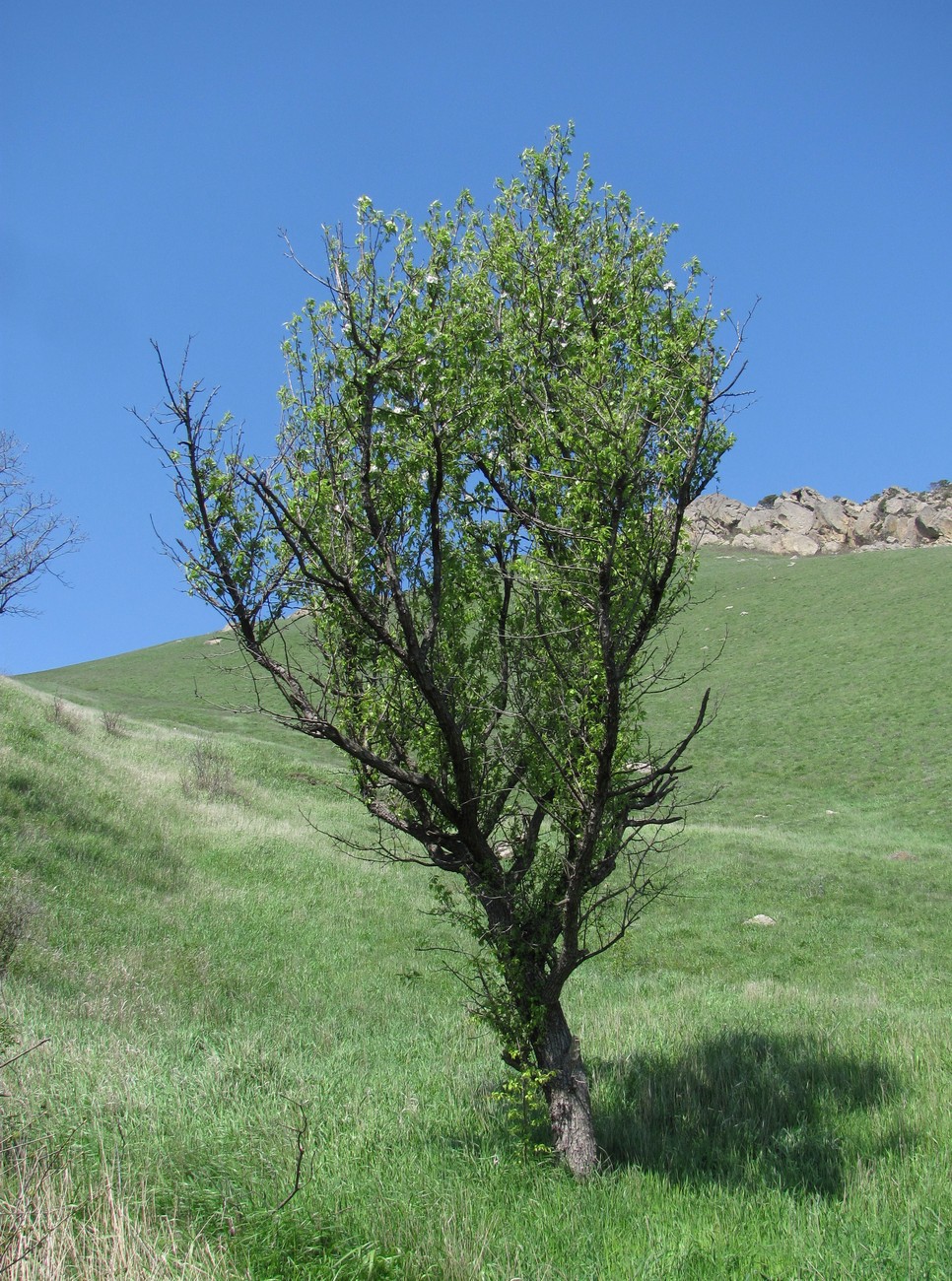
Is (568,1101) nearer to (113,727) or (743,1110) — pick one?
(743,1110)

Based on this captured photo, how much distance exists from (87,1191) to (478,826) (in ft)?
11.9

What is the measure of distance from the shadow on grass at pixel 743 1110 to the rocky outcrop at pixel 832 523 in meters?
94.7

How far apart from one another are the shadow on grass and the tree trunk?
48 centimetres

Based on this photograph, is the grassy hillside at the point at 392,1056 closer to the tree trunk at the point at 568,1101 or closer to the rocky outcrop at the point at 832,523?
the tree trunk at the point at 568,1101

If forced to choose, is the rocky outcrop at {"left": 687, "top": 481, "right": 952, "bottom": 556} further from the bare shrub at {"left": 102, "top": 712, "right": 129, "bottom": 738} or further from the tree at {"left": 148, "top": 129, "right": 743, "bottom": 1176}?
the tree at {"left": 148, "top": 129, "right": 743, "bottom": 1176}

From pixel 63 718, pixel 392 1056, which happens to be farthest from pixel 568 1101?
pixel 63 718

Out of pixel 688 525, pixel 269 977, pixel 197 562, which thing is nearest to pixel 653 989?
pixel 269 977

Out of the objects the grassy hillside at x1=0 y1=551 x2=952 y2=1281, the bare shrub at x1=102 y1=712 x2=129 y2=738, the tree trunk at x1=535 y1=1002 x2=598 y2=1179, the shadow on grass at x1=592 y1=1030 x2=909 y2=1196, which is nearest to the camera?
the grassy hillside at x1=0 y1=551 x2=952 y2=1281

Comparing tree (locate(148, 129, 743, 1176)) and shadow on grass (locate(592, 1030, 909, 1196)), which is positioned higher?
tree (locate(148, 129, 743, 1176))

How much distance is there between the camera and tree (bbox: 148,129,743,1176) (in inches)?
253

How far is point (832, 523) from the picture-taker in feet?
351

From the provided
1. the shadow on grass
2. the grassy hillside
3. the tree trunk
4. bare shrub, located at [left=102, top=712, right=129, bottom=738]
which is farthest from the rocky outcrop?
the tree trunk

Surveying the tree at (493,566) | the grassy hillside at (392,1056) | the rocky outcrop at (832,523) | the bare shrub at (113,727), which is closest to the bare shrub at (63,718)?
the grassy hillside at (392,1056)

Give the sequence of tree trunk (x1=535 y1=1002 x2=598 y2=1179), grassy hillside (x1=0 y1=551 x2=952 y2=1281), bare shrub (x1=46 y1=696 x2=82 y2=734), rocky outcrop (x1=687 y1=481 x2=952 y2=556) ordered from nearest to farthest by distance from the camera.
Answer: grassy hillside (x1=0 y1=551 x2=952 y2=1281), tree trunk (x1=535 y1=1002 x2=598 y2=1179), bare shrub (x1=46 y1=696 x2=82 y2=734), rocky outcrop (x1=687 y1=481 x2=952 y2=556)
